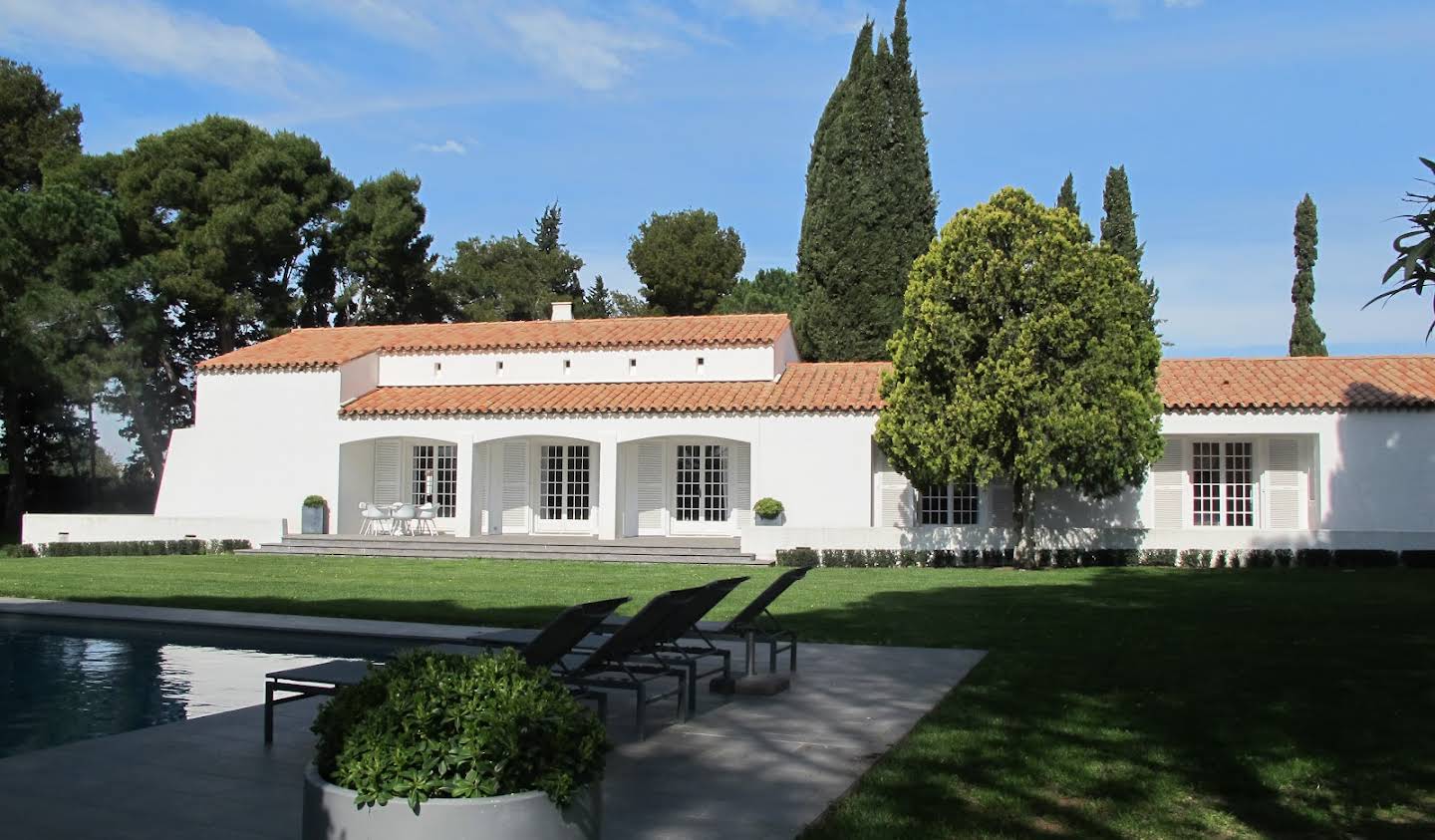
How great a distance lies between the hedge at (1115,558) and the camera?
899 inches

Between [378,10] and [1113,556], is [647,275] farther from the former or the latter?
[378,10]

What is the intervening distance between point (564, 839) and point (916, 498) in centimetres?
2274

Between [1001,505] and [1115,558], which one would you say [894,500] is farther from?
[1115,558]

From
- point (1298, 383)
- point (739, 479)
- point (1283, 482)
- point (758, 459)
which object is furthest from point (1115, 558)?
point (739, 479)

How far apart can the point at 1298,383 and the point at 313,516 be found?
22639mm

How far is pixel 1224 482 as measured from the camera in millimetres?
25938

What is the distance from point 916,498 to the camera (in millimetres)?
26203

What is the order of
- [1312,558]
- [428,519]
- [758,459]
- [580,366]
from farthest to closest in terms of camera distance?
[580,366]
[428,519]
[758,459]
[1312,558]

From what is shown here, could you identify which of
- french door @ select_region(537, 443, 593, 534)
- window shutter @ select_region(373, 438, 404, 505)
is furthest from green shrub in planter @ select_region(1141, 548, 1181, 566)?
window shutter @ select_region(373, 438, 404, 505)

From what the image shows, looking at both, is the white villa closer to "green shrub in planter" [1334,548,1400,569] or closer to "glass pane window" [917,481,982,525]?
"glass pane window" [917,481,982,525]

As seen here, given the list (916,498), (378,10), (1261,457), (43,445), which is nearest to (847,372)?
(916,498)

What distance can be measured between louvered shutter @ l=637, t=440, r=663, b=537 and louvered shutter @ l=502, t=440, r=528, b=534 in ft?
9.78

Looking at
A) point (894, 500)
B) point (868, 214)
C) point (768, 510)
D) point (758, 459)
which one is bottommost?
point (768, 510)

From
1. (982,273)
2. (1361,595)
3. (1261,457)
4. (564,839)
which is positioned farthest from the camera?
(1261,457)
